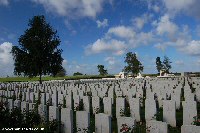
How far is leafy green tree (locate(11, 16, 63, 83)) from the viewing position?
113 ft

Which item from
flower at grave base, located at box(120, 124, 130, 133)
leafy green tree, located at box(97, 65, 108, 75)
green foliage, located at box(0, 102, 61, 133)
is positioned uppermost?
leafy green tree, located at box(97, 65, 108, 75)

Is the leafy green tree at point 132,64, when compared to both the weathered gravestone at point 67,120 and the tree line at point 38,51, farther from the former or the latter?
the weathered gravestone at point 67,120

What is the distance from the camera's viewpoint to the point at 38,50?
34.4 metres

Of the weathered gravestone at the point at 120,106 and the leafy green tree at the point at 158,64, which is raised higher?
the leafy green tree at the point at 158,64

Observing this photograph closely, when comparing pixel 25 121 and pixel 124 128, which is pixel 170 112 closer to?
pixel 124 128

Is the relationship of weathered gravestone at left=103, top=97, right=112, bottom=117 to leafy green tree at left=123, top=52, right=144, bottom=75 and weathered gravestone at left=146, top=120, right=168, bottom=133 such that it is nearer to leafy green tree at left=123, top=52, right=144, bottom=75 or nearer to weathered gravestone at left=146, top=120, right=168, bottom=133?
weathered gravestone at left=146, top=120, right=168, bottom=133

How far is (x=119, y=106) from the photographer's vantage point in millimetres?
10328

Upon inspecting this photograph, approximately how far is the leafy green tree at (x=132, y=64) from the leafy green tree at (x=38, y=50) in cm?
3397

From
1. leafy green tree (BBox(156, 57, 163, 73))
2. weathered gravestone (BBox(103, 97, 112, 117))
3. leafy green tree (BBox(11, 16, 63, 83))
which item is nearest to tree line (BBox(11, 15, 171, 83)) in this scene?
leafy green tree (BBox(11, 16, 63, 83))

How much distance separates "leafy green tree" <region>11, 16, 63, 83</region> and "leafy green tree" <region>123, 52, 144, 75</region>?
34.0 meters

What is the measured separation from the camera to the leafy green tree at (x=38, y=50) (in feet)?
113

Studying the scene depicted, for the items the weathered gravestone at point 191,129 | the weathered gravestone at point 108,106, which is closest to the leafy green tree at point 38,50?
the weathered gravestone at point 108,106

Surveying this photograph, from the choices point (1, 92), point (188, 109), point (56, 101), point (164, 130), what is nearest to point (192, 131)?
point (164, 130)

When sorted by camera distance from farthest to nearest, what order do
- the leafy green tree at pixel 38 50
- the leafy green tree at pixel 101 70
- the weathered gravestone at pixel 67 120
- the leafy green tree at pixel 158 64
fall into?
1. the leafy green tree at pixel 101 70
2. the leafy green tree at pixel 158 64
3. the leafy green tree at pixel 38 50
4. the weathered gravestone at pixel 67 120
